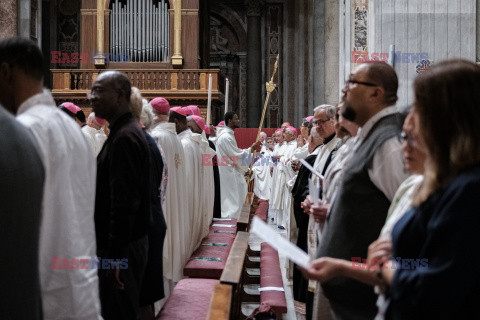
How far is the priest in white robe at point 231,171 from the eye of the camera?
33.6ft

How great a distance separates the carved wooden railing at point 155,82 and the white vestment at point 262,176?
1965 millimetres

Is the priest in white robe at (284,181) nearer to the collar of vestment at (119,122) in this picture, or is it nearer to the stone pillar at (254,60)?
the collar of vestment at (119,122)

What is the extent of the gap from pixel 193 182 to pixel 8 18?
7548 mm

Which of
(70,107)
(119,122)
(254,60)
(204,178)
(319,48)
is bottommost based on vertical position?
(204,178)

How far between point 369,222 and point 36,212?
55.8 inches

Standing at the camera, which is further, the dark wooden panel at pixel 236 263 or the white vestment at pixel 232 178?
the white vestment at pixel 232 178

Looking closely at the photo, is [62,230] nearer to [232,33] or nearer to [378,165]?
[378,165]

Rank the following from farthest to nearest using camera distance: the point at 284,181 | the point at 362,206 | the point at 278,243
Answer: the point at 284,181, the point at 362,206, the point at 278,243

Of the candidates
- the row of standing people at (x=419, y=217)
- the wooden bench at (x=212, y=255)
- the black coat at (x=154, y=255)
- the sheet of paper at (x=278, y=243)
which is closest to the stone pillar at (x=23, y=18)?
the wooden bench at (x=212, y=255)

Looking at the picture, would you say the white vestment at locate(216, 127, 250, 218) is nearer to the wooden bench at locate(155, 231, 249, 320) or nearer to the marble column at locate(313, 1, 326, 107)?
the wooden bench at locate(155, 231, 249, 320)

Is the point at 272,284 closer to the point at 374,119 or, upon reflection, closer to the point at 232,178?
the point at 374,119

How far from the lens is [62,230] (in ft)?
7.18

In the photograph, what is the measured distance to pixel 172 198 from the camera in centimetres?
543

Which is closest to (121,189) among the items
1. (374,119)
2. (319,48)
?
(374,119)
